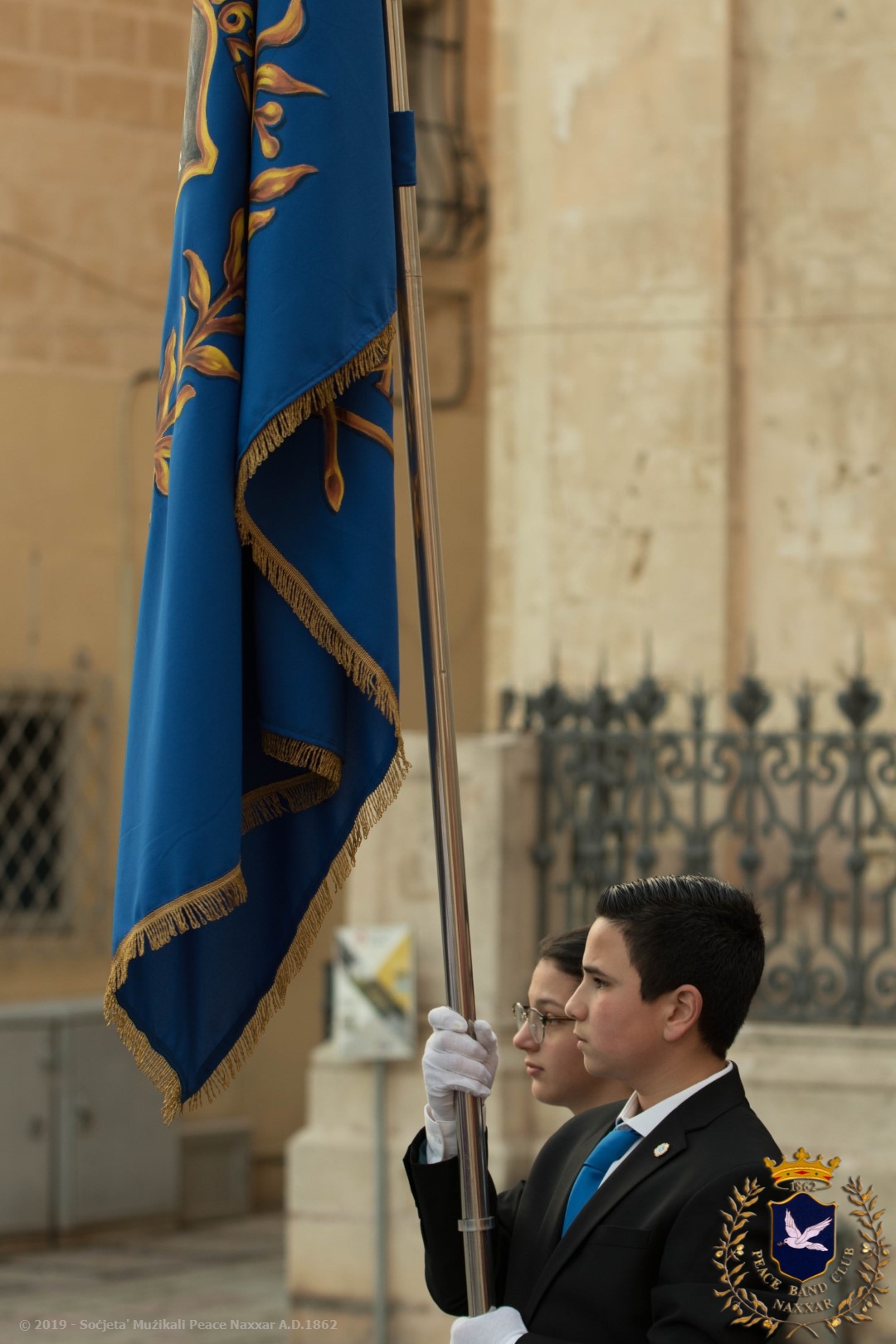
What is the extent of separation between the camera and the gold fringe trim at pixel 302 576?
255cm

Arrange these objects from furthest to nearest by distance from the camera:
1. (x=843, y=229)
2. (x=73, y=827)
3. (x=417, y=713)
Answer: (x=417, y=713), (x=73, y=827), (x=843, y=229)

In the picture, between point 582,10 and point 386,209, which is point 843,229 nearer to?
point 582,10

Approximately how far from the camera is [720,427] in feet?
23.8

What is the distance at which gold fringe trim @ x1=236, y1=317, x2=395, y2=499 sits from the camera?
2.55m

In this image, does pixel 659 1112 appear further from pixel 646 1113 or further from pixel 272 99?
pixel 272 99

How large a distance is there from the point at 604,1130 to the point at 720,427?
189 inches

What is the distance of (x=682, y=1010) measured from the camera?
2.50 meters


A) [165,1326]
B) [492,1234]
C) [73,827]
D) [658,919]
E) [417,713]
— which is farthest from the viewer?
[417,713]

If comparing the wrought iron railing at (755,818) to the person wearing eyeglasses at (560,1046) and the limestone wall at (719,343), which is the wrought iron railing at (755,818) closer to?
the limestone wall at (719,343)

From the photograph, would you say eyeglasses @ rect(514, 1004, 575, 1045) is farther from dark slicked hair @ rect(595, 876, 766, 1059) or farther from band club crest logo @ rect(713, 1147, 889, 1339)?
band club crest logo @ rect(713, 1147, 889, 1339)

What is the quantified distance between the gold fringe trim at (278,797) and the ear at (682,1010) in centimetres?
59

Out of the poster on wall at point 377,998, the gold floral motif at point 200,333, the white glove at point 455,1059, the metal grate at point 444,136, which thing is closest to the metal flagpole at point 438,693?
the white glove at point 455,1059

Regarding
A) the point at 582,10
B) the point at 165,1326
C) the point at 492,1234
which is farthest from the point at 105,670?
the point at 492,1234

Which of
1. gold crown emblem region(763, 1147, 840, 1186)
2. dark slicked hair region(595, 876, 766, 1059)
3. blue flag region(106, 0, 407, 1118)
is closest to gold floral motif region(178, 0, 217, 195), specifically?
blue flag region(106, 0, 407, 1118)
